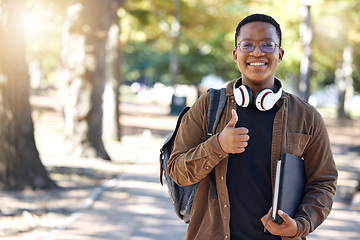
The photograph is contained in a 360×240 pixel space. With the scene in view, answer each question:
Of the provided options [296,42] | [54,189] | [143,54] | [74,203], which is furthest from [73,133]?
[143,54]

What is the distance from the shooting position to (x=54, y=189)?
29.7 ft

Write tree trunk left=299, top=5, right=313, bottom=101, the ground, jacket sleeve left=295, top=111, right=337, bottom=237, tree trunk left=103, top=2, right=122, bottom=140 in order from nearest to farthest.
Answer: jacket sleeve left=295, top=111, right=337, bottom=237
the ground
tree trunk left=299, top=5, right=313, bottom=101
tree trunk left=103, top=2, right=122, bottom=140

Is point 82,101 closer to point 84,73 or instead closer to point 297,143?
point 84,73

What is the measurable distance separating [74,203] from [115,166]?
3.97m

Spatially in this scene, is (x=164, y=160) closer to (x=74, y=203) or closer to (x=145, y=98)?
(x=74, y=203)

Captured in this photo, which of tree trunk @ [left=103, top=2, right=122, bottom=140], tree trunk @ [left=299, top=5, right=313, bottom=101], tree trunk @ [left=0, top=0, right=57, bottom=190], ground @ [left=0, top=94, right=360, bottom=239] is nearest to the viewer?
ground @ [left=0, top=94, right=360, bottom=239]

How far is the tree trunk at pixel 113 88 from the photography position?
1692cm

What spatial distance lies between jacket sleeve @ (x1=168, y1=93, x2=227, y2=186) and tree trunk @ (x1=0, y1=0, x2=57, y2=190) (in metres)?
6.30

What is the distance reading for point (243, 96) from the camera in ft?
8.41

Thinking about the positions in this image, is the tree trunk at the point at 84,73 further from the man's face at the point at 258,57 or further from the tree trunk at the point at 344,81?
the tree trunk at the point at 344,81

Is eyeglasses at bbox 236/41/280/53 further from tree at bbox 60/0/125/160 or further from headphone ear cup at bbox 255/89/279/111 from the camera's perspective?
tree at bbox 60/0/125/160

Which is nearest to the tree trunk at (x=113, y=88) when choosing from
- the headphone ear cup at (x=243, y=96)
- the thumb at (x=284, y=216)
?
the headphone ear cup at (x=243, y=96)

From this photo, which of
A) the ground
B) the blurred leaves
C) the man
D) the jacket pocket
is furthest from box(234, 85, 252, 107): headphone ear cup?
the blurred leaves

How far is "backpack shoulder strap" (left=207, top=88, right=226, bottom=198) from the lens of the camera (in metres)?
2.61
